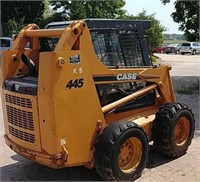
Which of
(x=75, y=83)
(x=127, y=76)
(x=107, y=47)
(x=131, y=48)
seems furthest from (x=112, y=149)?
(x=131, y=48)

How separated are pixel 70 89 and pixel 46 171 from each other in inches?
63.9

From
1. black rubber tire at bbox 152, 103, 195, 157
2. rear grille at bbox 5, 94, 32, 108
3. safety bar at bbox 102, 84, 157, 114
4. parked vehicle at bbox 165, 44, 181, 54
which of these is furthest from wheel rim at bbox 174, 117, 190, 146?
parked vehicle at bbox 165, 44, 181, 54

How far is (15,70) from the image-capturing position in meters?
5.20

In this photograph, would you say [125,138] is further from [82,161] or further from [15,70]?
[15,70]

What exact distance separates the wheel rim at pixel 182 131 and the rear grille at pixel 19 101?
248 cm

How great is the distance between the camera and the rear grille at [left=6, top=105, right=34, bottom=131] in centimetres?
457

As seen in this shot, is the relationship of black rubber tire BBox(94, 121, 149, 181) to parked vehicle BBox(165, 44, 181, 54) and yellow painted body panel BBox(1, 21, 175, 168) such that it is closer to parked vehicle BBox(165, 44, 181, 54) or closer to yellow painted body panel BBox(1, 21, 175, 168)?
yellow painted body panel BBox(1, 21, 175, 168)

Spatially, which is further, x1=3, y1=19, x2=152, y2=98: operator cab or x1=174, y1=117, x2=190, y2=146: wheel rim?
x1=174, y1=117, x2=190, y2=146: wheel rim

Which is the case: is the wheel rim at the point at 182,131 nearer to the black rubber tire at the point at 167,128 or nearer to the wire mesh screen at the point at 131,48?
the black rubber tire at the point at 167,128

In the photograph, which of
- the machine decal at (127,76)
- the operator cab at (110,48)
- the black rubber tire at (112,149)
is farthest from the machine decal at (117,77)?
the black rubber tire at (112,149)

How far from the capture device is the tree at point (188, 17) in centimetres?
1256

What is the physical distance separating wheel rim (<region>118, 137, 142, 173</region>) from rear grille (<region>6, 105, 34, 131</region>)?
1.25 metres

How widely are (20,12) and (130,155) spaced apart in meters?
30.7

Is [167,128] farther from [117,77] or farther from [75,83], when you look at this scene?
[75,83]
